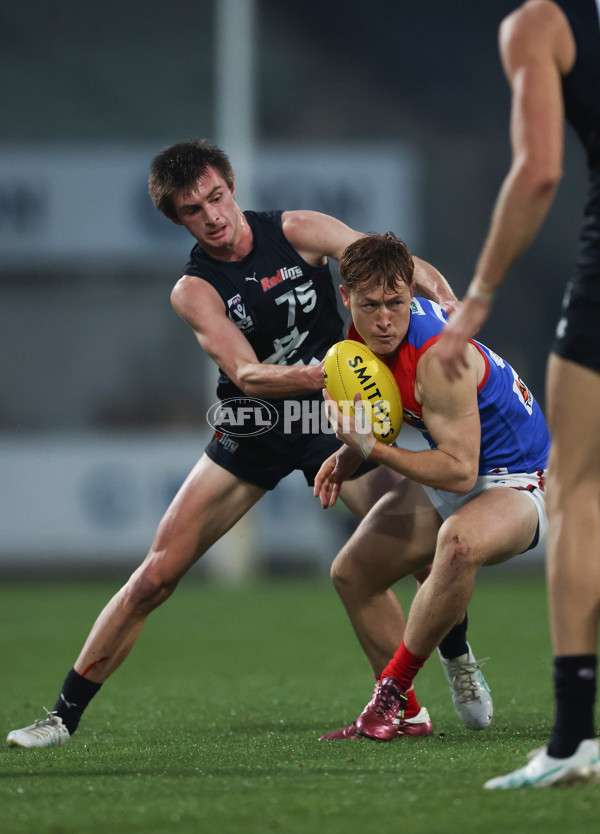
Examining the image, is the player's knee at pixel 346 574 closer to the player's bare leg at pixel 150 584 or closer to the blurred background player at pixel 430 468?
the blurred background player at pixel 430 468

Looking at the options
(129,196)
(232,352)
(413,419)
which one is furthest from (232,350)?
(129,196)

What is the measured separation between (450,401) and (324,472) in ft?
2.01

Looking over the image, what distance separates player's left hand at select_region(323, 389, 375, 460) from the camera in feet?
12.0

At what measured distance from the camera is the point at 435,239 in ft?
56.4

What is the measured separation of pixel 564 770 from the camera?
2.79m

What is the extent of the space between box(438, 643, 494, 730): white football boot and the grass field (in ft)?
0.19

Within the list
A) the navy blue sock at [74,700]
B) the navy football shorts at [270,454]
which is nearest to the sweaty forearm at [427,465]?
the navy football shorts at [270,454]

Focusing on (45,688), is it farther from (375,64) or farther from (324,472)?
(375,64)

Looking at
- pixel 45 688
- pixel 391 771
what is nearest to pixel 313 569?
pixel 45 688

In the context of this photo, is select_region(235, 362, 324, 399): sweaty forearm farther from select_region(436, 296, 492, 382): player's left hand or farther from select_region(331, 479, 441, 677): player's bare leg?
select_region(436, 296, 492, 382): player's left hand

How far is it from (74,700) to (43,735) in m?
0.20

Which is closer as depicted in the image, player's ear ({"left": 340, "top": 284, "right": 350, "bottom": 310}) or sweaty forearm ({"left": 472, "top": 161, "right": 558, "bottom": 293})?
sweaty forearm ({"left": 472, "top": 161, "right": 558, "bottom": 293})

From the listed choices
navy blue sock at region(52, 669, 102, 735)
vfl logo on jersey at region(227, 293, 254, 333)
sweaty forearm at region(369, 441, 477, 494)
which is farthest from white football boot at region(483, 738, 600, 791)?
vfl logo on jersey at region(227, 293, 254, 333)

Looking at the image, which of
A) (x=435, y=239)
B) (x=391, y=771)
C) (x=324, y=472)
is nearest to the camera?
(x=391, y=771)
